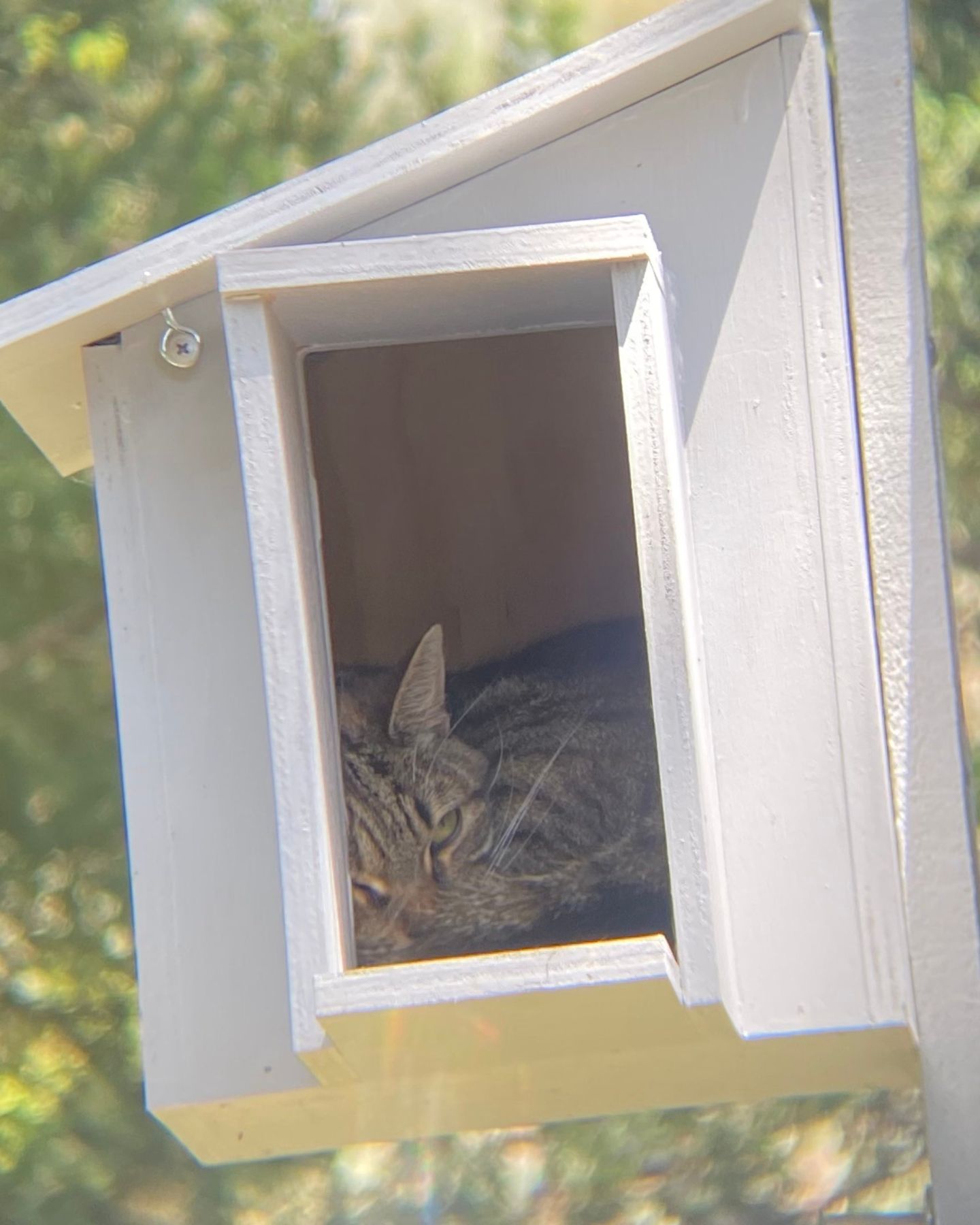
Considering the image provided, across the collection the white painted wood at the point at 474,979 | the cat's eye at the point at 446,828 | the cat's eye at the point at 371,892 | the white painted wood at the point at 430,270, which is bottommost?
the cat's eye at the point at 371,892

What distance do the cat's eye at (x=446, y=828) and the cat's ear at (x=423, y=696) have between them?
0.12m

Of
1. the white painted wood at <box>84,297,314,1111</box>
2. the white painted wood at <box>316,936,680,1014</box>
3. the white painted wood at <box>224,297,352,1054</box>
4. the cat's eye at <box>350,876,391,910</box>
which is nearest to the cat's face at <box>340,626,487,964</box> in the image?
the cat's eye at <box>350,876,391,910</box>

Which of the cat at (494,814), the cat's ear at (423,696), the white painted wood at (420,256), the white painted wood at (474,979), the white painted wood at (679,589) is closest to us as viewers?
the white painted wood at (474,979)

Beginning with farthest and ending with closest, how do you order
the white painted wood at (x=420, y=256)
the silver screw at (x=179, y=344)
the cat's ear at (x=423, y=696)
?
the cat's ear at (x=423, y=696) → the silver screw at (x=179, y=344) → the white painted wood at (x=420, y=256)

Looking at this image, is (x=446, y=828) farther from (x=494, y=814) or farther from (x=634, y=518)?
(x=634, y=518)

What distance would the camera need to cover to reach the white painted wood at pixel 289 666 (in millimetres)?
1449

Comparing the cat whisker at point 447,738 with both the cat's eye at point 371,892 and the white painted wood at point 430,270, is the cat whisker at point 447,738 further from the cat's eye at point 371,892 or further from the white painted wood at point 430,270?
the white painted wood at point 430,270

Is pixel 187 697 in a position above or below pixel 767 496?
below

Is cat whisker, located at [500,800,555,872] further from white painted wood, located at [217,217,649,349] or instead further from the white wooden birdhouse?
white painted wood, located at [217,217,649,349]

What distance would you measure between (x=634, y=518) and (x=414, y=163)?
47 centimetres

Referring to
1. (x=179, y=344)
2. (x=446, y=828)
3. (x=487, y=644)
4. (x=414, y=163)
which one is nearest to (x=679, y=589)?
(x=414, y=163)

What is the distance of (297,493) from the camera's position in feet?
5.32

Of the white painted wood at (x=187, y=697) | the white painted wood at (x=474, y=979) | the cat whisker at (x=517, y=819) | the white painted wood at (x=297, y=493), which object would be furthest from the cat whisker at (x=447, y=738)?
the white painted wood at (x=474, y=979)

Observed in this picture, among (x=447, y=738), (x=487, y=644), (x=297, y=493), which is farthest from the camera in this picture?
(x=487, y=644)
